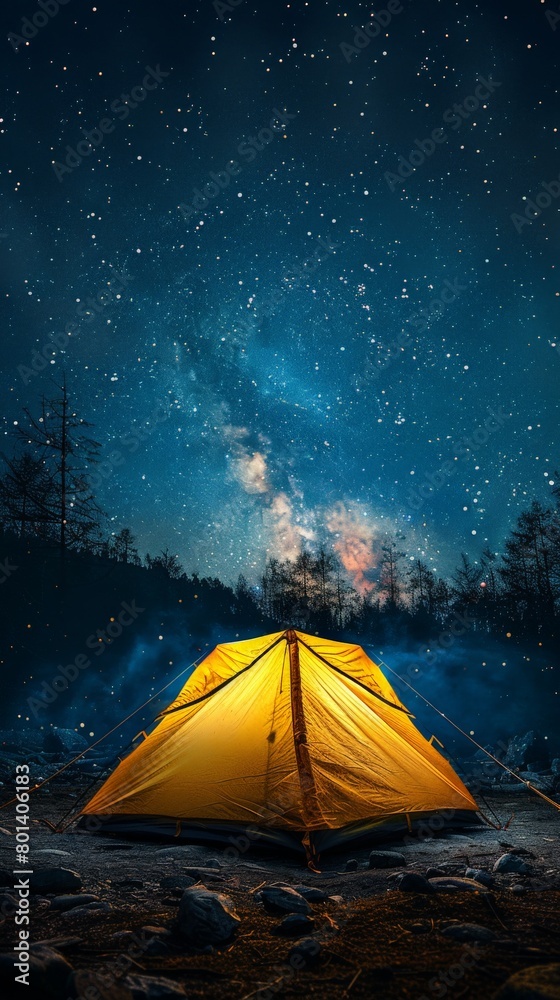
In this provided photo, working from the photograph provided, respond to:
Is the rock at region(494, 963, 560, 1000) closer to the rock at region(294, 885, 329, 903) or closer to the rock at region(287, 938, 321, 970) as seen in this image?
the rock at region(287, 938, 321, 970)

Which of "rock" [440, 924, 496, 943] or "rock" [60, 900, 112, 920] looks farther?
"rock" [60, 900, 112, 920]

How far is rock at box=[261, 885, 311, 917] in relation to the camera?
357 cm

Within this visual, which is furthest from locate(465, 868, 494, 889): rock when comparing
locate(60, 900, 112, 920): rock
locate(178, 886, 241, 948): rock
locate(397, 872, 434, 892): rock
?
locate(60, 900, 112, 920): rock

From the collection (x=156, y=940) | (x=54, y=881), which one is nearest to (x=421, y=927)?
(x=156, y=940)

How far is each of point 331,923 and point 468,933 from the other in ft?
2.97

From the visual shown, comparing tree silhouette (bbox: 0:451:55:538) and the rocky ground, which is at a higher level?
tree silhouette (bbox: 0:451:55:538)

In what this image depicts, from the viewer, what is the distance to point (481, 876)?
166 inches

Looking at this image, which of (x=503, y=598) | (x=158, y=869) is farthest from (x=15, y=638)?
(x=503, y=598)

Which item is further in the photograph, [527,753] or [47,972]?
[527,753]

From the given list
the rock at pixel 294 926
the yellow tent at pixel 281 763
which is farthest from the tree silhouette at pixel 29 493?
the rock at pixel 294 926

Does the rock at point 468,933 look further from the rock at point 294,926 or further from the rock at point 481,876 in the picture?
the rock at point 481,876

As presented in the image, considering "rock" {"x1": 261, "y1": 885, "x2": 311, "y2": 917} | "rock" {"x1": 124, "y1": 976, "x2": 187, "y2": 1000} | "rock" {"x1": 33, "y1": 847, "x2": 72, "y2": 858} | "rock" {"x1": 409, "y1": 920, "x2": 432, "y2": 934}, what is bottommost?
"rock" {"x1": 33, "y1": 847, "x2": 72, "y2": 858}

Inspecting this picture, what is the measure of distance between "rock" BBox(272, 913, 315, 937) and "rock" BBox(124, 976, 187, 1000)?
1014 millimetres

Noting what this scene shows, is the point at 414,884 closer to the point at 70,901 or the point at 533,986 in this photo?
the point at 533,986
